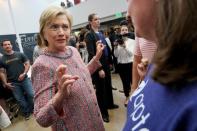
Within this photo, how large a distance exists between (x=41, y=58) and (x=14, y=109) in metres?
4.42

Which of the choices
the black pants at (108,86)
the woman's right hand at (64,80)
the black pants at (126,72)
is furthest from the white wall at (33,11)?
the woman's right hand at (64,80)

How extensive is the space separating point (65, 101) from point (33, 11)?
32.8 ft

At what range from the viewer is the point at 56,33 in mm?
1488

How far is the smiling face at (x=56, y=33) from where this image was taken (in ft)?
4.89

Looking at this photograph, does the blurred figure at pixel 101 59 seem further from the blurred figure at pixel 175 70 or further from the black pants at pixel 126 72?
the blurred figure at pixel 175 70

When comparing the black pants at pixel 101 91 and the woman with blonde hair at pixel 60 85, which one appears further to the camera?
the black pants at pixel 101 91

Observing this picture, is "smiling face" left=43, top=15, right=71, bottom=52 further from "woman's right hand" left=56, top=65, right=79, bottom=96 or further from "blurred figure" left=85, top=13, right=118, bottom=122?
"blurred figure" left=85, top=13, right=118, bottom=122

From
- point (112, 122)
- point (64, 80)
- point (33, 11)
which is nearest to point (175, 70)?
point (64, 80)

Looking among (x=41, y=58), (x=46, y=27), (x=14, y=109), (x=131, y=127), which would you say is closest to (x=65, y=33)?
(x=46, y=27)

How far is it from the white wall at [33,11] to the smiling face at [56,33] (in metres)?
7.08

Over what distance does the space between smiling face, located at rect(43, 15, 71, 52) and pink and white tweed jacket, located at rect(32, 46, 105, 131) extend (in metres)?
0.06

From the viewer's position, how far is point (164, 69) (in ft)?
1.72

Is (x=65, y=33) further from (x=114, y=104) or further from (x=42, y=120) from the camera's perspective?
(x=114, y=104)

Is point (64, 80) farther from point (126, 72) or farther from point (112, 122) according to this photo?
point (126, 72)
